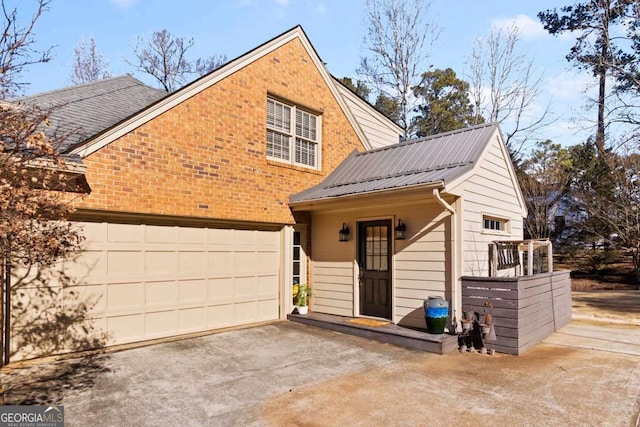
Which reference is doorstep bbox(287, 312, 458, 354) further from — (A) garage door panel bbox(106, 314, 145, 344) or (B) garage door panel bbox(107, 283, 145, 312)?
(B) garage door panel bbox(107, 283, 145, 312)

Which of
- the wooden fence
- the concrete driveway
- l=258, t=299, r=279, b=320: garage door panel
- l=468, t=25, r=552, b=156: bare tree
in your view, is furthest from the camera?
l=468, t=25, r=552, b=156: bare tree

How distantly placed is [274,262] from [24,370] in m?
4.73

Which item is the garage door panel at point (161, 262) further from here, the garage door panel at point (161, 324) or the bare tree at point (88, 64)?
the bare tree at point (88, 64)

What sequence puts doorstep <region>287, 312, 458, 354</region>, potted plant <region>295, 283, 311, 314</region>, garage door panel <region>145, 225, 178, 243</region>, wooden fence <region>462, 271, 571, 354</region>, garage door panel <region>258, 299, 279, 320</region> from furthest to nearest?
potted plant <region>295, 283, 311, 314</region> < garage door panel <region>258, 299, 279, 320</region> < garage door panel <region>145, 225, 178, 243</region> < doorstep <region>287, 312, 458, 354</region> < wooden fence <region>462, 271, 571, 354</region>

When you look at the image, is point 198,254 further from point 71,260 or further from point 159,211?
point 71,260

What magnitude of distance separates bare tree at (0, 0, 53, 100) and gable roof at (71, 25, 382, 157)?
8.47ft

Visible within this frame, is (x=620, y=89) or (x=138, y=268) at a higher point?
(x=620, y=89)

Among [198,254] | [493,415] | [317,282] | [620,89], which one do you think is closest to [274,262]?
[317,282]

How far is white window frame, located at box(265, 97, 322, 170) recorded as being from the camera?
8.97 meters

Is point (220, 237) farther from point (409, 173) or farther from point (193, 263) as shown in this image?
point (409, 173)

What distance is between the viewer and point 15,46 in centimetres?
333

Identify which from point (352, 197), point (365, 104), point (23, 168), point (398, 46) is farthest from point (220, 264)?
point (398, 46)

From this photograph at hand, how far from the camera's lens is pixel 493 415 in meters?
4.07

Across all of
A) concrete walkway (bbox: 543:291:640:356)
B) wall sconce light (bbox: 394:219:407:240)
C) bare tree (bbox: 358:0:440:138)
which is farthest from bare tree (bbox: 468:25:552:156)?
wall sconce light (bbox: 394:219:407:240)
